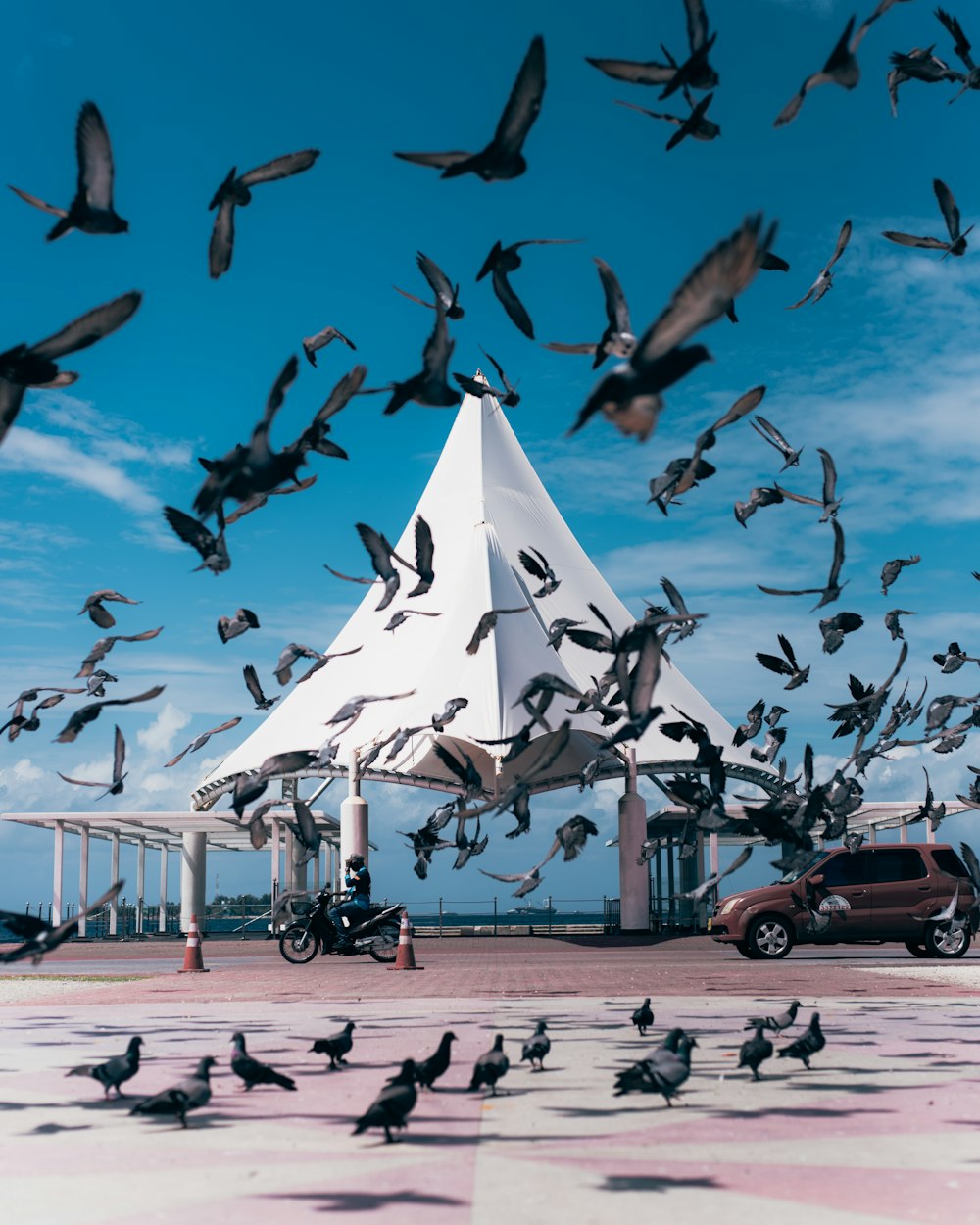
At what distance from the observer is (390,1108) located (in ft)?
15.9

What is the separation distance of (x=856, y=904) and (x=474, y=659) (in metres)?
16.1

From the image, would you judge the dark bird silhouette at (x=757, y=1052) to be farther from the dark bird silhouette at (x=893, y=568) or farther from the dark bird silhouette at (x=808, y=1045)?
the dark bird silhouette at (x=893, y=568)

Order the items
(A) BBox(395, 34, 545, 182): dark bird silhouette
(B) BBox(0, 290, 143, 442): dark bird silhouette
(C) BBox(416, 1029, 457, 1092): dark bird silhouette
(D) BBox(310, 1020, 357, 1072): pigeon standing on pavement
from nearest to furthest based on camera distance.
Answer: (B) BBox(0, 290, 143, 442): dark bird silhouette
(A) BBox(395, 34, 545, 182): dark bird silhouette
(C) BBox(416, 1029, 457, 1092): dark bird silhouette
(D) BBox(310, 1020, 357, 1072): pigeon standing on pavement

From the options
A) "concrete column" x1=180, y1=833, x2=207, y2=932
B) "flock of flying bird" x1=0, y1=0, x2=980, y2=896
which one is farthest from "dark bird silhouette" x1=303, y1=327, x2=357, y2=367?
"concrete column" x1=180, y1=833, x2=207, y2=932

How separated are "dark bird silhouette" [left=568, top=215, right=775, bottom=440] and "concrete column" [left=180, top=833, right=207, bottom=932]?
114ft

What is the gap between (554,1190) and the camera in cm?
421

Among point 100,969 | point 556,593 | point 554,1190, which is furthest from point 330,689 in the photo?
point 554,1190

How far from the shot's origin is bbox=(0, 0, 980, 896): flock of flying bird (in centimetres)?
361

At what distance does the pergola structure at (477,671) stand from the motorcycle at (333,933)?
33.2ft

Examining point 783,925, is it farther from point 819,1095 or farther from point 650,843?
point 819,1095

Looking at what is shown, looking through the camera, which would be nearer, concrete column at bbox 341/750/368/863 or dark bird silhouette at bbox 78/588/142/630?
dark bird silhouette at bbox 78/588/142/630

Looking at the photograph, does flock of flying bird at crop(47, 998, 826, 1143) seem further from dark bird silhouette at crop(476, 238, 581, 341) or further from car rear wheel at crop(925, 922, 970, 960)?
car rear wheel at crop(925, 922, 970, 960)

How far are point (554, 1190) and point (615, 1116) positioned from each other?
1.38 meters

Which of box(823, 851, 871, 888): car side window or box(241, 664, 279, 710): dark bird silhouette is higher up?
box(241, 664, 279, 710): dark bird silhouette
